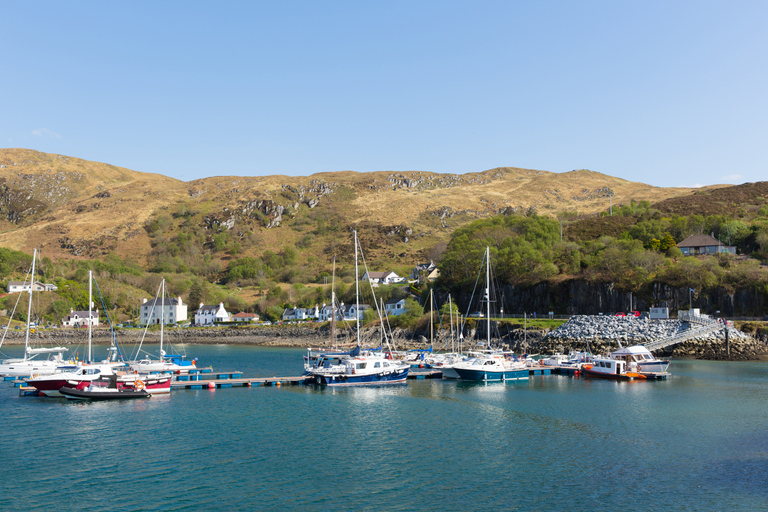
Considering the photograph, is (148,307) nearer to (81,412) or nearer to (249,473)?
(81,412)

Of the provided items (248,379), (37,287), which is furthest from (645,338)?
(37,287)

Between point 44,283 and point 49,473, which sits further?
point 44,283

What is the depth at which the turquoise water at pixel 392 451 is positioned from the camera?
2169cm

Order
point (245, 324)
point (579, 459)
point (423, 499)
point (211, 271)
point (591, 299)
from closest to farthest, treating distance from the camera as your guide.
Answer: point (423, 499) < point (579, 459) < point (591, 299) < point (245, 324) < point (211, 271)

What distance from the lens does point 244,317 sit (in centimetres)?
14800

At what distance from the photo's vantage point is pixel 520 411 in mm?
39188

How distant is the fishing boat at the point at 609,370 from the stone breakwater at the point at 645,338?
14372 mm

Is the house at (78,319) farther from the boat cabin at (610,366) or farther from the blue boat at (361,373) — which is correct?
the boat cabin at (610,366)

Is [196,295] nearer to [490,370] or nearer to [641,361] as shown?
[490,370]

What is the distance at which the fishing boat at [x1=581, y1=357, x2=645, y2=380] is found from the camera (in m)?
54.5

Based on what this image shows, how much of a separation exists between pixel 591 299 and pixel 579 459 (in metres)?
68.3

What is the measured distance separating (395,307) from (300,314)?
31382 mm

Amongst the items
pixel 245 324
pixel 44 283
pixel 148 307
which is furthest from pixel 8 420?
Answer: pixel 44 283

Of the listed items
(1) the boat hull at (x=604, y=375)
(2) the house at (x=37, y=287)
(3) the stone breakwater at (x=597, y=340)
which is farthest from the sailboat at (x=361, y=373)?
(2) the house at (x=37, y=287)
